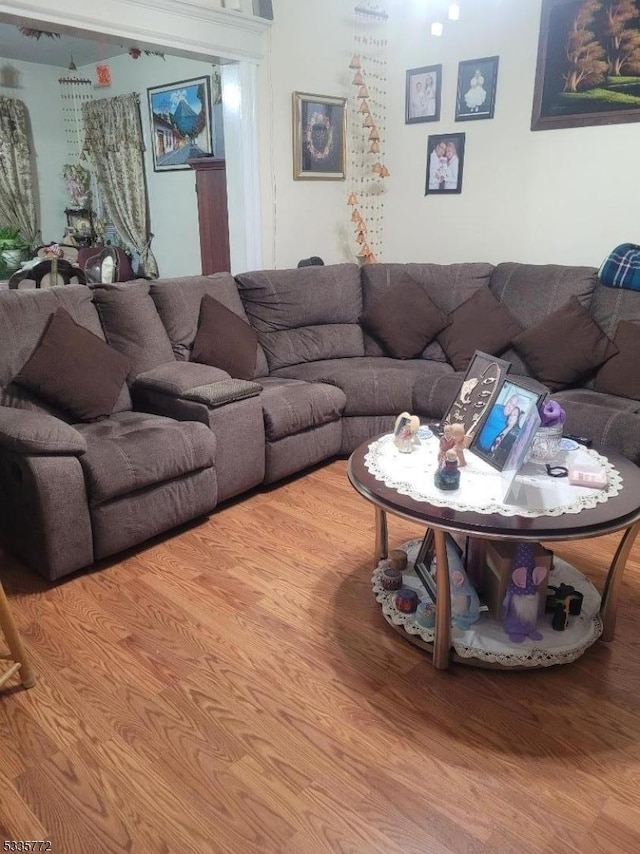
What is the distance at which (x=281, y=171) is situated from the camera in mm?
4180

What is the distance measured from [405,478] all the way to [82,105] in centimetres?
640

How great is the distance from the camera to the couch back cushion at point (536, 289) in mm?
3486

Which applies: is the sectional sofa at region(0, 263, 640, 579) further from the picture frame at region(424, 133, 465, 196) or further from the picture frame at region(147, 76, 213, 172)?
the picture frame at region(147, 76, 213, 172)

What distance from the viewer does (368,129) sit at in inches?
177

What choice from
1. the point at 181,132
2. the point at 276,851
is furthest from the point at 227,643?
the point at 181,132

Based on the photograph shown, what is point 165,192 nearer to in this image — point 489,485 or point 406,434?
point 406,434

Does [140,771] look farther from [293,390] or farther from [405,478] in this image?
[293,390]

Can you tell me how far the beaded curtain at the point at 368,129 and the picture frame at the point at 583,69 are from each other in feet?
3.70

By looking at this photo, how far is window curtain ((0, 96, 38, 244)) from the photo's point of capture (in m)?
6.30

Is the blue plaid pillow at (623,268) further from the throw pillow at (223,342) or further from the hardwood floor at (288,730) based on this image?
the throw pillow at (223,342)

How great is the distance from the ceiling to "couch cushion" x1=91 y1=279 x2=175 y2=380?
11.1 ft

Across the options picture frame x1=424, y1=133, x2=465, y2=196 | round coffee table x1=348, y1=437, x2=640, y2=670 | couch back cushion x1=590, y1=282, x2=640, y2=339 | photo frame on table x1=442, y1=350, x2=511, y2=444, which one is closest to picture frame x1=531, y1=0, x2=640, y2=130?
picture frame x1=424, y1=133, x2=465, y2=196

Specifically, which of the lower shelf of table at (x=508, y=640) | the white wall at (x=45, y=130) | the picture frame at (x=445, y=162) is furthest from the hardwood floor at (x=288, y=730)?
the white wall at (x=45, y=130)

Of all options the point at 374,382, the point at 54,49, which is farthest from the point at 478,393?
the point at 54,49
